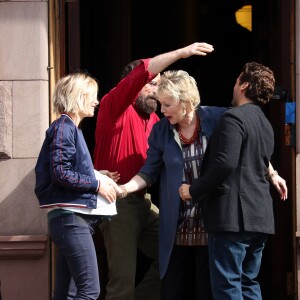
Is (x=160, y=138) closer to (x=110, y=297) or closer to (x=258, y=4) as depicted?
(x=110, y=297)

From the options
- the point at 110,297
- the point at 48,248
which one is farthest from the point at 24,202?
the point at 110,297

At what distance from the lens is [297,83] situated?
22.0ft

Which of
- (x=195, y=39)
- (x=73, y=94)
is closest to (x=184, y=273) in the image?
(x=73, y=94)

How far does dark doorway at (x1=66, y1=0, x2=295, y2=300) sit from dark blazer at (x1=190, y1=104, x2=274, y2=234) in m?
1.31

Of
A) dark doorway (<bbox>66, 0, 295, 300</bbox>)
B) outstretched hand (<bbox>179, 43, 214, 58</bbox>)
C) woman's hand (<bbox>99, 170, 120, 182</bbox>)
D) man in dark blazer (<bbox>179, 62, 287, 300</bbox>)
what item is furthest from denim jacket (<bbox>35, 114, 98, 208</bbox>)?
dark doorway (<bbox>66, 0, 295, 300</bbox>)

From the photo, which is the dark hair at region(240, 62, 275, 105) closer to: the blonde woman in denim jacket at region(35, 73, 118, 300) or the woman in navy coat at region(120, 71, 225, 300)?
the woman in navy coat at region(120, 71, 225, 300)

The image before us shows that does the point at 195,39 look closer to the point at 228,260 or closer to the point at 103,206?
the point at 103,206

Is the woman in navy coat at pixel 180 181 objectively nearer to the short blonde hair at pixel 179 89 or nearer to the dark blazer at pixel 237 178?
the short blonde hair at pixel 179 89

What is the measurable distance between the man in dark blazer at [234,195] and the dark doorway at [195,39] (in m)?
1.30

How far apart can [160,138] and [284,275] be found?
158 cm

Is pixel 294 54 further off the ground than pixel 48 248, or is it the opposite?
pixel 294 54

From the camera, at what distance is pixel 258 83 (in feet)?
18.8

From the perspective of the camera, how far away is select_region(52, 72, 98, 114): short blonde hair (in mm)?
5648

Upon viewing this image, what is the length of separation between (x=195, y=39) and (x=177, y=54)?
6473mm
